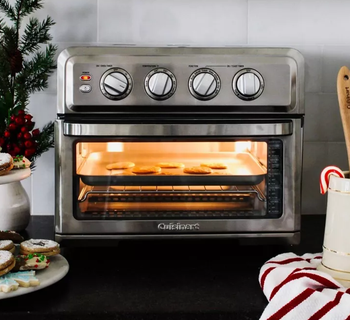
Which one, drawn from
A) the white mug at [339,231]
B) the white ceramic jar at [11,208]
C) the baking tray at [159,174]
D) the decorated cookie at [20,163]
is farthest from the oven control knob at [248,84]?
the white ceramic jar at [11,208]

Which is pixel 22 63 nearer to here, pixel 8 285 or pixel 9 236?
pixel 9 236

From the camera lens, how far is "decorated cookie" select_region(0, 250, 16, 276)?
0.95m

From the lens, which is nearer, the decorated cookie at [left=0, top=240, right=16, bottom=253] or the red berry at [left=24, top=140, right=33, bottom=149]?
the decorated cookie at [left=0, top=240, right=16, bottom=253]

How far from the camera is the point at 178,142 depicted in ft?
3.76

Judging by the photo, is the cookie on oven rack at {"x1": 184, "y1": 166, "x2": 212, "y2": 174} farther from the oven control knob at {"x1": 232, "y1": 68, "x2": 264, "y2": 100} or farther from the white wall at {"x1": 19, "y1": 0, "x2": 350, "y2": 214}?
the white wall at {"x1": 19, "y1": 0, "x2": 350, "y2": 214}

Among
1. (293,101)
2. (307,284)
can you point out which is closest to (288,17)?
(293,101)

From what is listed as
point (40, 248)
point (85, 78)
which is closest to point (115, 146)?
point (85, 78)

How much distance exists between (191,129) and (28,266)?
15.8 inches

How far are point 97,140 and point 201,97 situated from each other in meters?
0.22

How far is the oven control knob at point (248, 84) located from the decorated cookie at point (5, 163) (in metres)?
0.46

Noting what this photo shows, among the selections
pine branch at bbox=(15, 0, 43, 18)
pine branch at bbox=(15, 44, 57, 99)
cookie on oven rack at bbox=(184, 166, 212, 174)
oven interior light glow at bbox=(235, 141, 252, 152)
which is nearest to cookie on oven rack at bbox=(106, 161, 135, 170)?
cookie on oven rack at bbox=(184, 166, 212, 174)

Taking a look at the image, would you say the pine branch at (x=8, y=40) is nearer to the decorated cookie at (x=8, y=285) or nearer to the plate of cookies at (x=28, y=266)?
the plate of cookies at (x=28, y=266)

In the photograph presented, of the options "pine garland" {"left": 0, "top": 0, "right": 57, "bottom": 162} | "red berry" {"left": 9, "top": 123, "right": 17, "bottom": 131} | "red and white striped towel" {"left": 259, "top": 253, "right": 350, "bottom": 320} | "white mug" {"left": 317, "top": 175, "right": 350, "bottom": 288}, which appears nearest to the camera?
"red and white striped towel" {"left": 259, "top": 253, "right": 350, "bottom": 320}

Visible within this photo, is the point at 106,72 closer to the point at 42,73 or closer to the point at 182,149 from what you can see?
the point at 182,149
